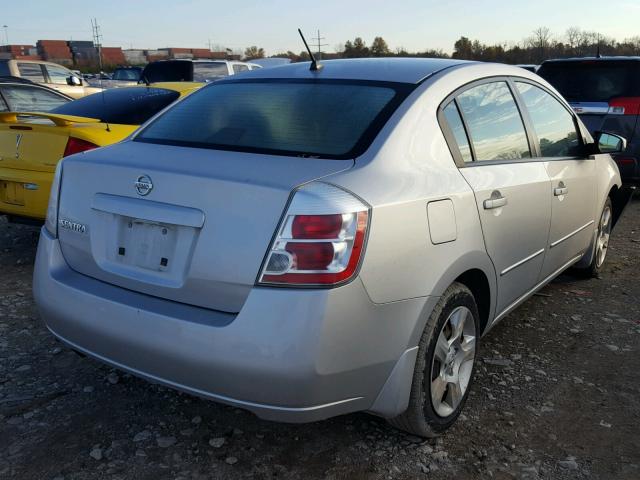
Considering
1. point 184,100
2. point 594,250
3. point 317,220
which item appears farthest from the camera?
point 594,250

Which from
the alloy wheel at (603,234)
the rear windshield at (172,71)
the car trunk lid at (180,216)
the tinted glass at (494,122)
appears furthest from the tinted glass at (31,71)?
the tinted glass at (494,122)

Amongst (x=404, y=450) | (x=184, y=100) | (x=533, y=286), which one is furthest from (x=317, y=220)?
(x=533, y=286)

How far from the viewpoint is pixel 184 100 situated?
3355 millimetres

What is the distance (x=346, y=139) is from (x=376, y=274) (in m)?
0.65

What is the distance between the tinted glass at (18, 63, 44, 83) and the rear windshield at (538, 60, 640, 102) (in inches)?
502

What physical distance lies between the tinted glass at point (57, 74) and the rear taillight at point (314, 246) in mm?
15627

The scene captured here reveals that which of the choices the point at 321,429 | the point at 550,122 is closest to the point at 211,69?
the point at 550,122

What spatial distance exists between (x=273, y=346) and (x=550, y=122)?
2708 millimetres

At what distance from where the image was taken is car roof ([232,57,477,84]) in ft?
9.79

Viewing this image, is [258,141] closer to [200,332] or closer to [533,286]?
[200,332]

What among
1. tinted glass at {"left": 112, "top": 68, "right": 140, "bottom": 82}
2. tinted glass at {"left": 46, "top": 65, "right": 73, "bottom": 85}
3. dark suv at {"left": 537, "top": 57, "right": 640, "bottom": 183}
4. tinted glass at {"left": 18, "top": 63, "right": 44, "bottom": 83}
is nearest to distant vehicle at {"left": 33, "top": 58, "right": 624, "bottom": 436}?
dark suv at {"left": 537, "top": 57, "right": 640, "bottom": 183}

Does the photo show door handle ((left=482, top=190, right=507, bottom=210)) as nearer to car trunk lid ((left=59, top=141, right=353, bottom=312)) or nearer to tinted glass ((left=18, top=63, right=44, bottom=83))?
car trunk lid ((left=59, top=141, right=353, bottom=312))

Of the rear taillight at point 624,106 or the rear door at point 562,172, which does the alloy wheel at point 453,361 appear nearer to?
the rear door at point 562,172

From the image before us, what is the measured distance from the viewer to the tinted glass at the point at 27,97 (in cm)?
838
